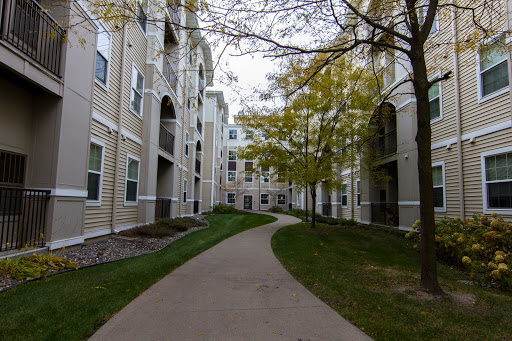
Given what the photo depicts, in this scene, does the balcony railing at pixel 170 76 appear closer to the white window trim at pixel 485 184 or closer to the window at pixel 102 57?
the window at pixel 102 57

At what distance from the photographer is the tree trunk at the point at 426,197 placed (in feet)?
15.8

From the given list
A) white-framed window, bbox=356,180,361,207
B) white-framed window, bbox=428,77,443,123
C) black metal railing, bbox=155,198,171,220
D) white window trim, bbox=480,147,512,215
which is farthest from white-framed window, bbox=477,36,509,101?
black metal railing, bbox=155,198,171,220

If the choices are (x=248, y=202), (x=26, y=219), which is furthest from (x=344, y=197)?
(x=248, y=202)

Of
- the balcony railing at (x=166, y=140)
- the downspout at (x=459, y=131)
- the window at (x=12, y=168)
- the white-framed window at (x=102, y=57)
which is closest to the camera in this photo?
the window at (x=12, y=168)

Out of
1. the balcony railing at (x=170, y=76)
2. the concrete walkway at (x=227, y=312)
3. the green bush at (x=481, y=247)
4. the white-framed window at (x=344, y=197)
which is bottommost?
the concrete walkway at (x=227, y=312)

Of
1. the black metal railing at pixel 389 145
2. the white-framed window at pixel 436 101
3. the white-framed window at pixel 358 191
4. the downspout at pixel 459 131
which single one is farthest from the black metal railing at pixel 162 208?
the white-framed window at pixel 436 101

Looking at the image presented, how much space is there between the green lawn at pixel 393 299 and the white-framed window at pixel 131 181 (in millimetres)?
5789

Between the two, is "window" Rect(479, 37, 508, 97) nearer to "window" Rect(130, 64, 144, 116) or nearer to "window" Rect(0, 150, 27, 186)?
"window" Rect(130, 64, 144, 116)

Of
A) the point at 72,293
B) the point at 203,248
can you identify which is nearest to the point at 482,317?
the point at 72,293

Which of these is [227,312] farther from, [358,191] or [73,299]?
[358,191]

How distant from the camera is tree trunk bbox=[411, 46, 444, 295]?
4.81 metres

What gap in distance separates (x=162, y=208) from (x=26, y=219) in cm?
842

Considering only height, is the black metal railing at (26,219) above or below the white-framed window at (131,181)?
below

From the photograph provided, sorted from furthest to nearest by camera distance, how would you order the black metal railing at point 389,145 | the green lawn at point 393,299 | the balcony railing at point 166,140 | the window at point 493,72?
1. the black metal railing at point 389,145
2. the balcony railing at point 166,140
3. the window at point 493,72
4. the green lawn at point 393,299
